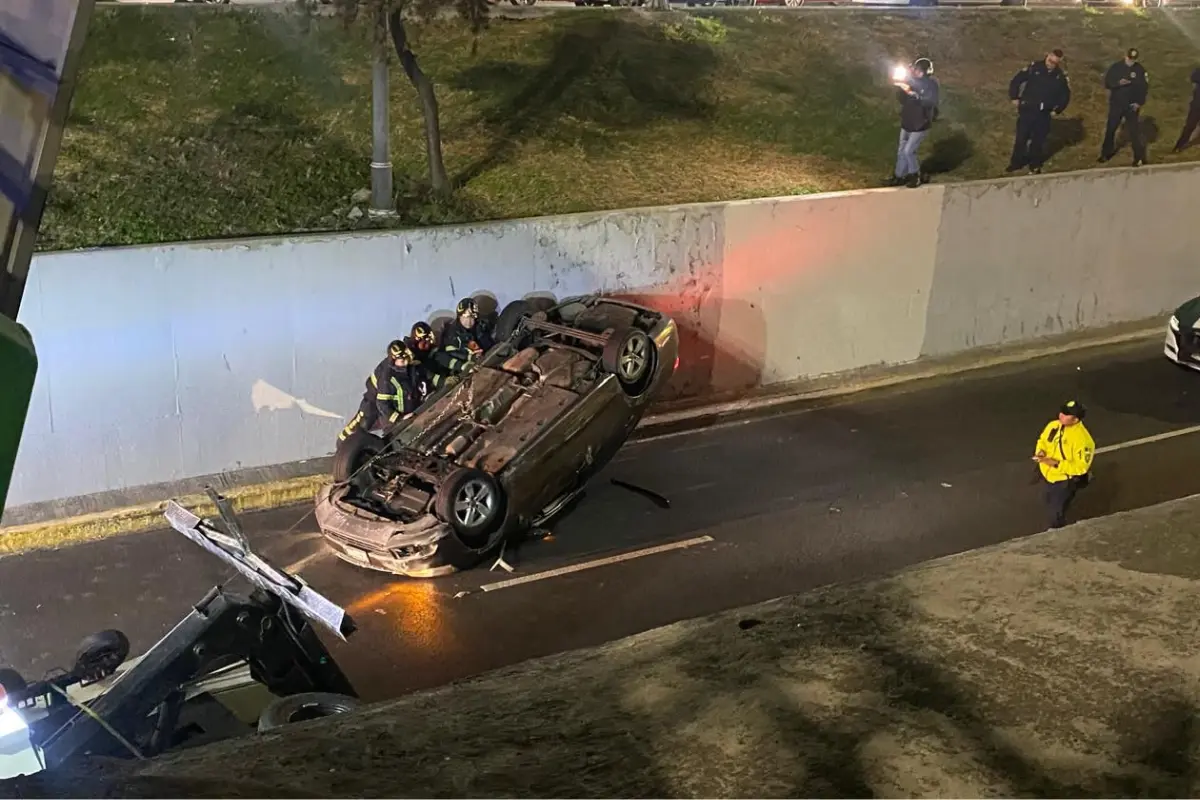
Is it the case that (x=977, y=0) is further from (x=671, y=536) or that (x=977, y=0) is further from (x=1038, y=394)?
(x=671, y=536)

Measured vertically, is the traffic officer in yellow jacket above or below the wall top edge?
below

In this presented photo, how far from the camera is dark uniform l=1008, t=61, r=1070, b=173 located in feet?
58.9

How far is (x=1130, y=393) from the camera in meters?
14.4

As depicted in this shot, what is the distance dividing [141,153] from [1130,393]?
1312cm

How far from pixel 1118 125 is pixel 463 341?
14073mm

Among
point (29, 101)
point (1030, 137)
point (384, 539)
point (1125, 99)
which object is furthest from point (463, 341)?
point (1125, 99)

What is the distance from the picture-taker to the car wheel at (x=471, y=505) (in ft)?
29.6

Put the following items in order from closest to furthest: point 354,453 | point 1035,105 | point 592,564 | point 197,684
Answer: point 197,684
point 592,564
point 354,453
point 1035,105

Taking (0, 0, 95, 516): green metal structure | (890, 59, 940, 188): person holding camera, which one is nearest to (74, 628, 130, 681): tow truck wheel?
(0, 0, 95, 516): green metal structure

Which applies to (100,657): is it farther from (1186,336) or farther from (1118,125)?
(1118,125)

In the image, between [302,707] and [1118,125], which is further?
[1118,125]

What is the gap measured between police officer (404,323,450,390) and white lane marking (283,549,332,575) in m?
2.05

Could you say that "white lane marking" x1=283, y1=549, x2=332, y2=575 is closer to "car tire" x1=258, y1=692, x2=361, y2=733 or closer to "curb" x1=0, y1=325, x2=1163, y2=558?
"curb" x1=0, y1=325, x2=1163, y2=558

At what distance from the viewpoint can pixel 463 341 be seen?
11.4 meters
